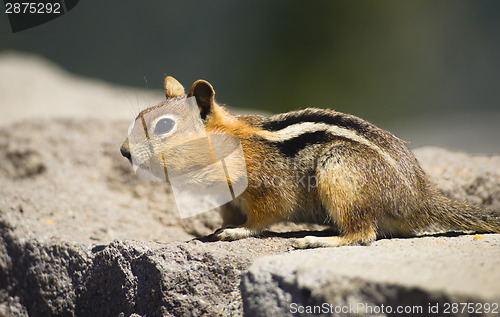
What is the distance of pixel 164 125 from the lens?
11.2 feet

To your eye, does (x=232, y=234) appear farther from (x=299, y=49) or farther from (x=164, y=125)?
(x=299, y=49)

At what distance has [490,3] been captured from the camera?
10.6m

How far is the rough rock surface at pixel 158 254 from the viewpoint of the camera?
7.49 feet

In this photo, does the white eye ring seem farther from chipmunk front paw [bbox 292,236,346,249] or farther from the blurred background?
the blurred background

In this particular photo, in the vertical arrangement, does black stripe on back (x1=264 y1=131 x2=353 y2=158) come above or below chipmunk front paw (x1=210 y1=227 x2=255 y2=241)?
above

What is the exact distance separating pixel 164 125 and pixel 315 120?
41.9 inches

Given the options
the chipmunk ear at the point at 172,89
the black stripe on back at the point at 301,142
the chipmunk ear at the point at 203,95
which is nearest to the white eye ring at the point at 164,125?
the chipmunk ear at the point at 203,95

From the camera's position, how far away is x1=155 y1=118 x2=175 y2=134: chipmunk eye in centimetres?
339

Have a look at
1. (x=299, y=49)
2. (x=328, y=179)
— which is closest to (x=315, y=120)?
(x=328, y=179)

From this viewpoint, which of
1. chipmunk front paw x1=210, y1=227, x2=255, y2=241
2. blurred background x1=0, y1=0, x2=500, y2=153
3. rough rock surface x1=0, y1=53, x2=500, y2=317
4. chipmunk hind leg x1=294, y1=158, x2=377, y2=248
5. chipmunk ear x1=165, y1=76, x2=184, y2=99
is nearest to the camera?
rough rock surface x1=0, y1=53, x2=500, y2=317

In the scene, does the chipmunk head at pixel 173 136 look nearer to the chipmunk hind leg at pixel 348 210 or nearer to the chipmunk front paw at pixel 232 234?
the chipmunk front paw at pixel 232 234

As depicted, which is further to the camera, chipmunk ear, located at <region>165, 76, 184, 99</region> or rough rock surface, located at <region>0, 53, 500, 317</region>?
chipmunk ear, located at <region>165, 76, 184, 99</region>

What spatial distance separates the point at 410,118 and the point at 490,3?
114 inches

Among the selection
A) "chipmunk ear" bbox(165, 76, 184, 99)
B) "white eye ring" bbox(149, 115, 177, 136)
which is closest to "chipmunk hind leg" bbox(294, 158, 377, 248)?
"white eye ring" bbox(149, 115, 177, 136)
